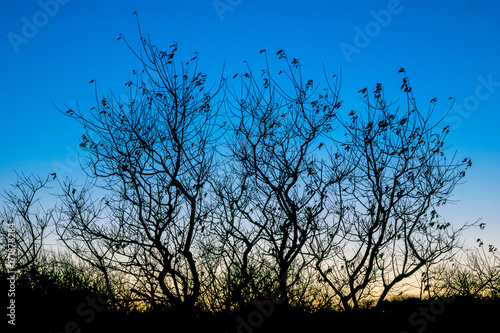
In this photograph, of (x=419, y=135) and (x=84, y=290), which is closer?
(x=419, y=135)

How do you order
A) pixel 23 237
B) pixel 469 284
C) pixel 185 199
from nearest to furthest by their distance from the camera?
pixel 185 199 < pixel 23 237 < pixel 469 284

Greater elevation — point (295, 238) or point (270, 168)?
point (270, 168)

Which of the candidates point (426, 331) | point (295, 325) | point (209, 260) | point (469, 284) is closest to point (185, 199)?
point (209, 260)

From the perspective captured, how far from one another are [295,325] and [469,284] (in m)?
13.2

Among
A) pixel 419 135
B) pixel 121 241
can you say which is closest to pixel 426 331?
pixel 419 135

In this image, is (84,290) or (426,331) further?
(84,290)

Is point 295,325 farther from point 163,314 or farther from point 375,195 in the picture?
point 375,195

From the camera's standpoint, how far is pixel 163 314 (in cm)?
1045

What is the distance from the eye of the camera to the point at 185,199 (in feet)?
34.2

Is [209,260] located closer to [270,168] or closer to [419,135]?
[270,168]

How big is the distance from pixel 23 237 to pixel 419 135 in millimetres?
15941

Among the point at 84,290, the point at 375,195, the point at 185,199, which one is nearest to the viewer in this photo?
the point at 185,199

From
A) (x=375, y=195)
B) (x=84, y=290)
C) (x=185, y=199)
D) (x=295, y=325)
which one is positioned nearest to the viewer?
(x=295, y=325)

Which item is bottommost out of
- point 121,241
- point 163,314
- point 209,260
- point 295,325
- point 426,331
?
point 426,331
